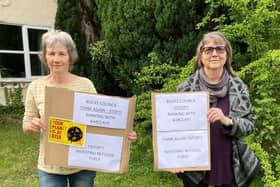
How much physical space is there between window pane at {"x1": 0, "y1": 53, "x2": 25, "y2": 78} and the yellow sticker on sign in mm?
8744

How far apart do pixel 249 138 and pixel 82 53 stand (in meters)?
6.35

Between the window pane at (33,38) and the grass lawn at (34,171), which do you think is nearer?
the grass lawn at (34,171)

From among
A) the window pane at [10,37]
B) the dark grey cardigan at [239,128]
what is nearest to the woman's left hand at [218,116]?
the dark grey cardigan at [239,128]

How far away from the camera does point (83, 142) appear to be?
9.18 ft

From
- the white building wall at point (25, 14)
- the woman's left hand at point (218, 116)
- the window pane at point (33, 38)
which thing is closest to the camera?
the woman's left hand at point (218, 116)

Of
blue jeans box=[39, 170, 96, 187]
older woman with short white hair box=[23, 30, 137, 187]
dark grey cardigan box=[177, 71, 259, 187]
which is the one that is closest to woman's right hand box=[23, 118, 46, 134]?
older woman with short white hair box=[23, 30, 137, 187]

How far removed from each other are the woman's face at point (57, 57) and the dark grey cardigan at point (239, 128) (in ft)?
2.42

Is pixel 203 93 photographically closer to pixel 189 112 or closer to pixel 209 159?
pixel 189 112

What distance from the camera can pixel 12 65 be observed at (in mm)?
11305

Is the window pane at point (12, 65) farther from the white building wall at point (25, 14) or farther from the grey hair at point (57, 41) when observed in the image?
the grey hair at point (57, 41)

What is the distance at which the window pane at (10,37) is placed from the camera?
11.1m

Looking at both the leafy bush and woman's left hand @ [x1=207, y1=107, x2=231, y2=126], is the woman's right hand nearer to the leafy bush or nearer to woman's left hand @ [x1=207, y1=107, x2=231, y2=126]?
woman's left hand @ [x1=207, y1=107, x2=231, y2=126]

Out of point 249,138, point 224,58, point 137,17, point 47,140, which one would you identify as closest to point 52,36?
point 47,140

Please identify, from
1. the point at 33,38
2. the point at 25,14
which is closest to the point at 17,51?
the point at 33,38
